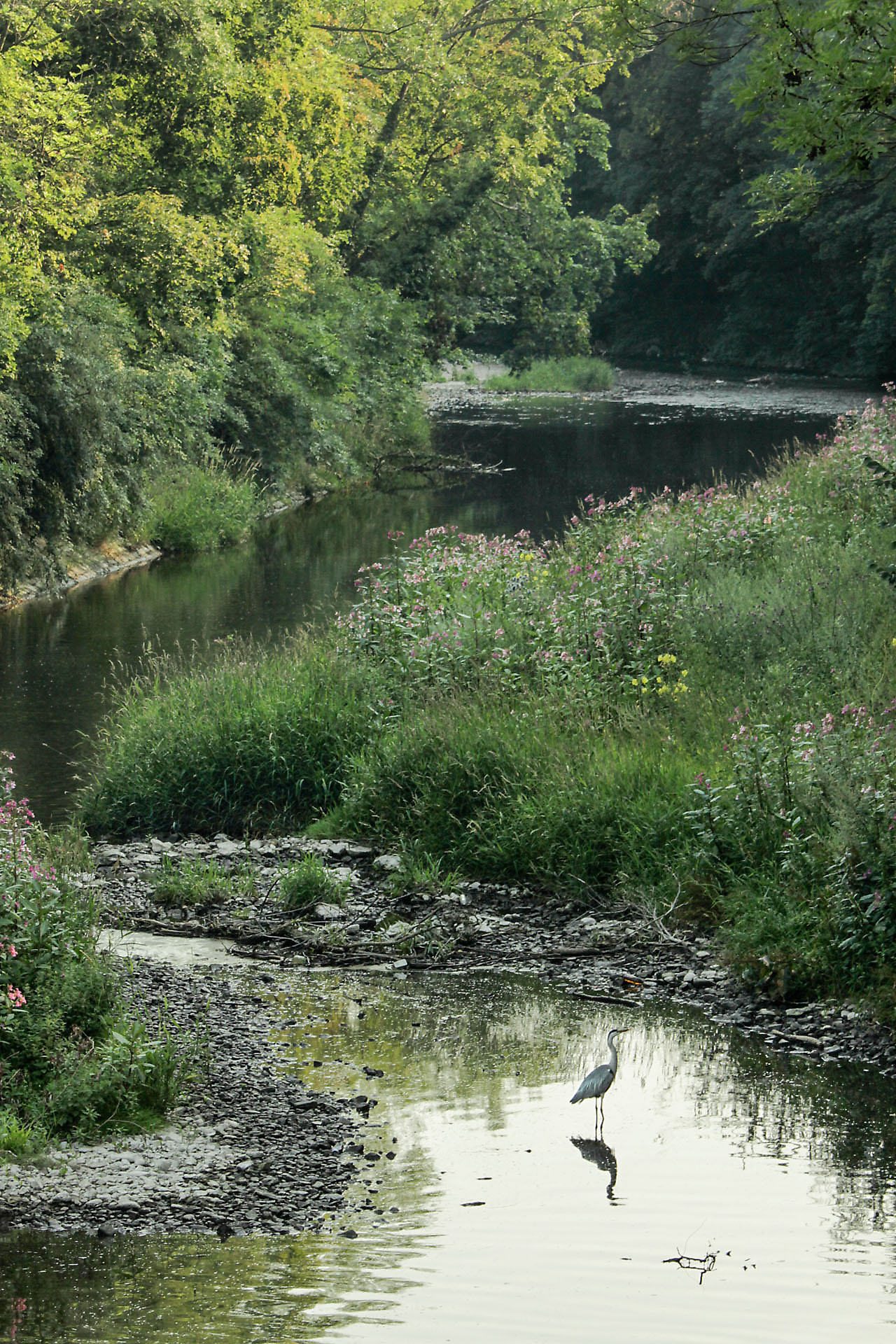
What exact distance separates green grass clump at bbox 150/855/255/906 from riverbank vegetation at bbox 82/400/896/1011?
50.1 inches

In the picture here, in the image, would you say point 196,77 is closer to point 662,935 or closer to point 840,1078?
point 662,935

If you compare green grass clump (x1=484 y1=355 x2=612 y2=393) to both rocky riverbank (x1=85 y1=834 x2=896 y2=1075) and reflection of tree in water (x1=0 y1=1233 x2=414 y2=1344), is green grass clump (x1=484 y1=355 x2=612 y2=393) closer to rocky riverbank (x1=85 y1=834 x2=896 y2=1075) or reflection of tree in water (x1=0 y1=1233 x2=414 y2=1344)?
rocky riverbank (x1=85 y1=834 x2=896 y2=1075)

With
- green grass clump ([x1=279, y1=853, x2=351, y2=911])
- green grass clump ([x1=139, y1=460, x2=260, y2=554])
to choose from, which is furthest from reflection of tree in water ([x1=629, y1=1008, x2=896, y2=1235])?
green grass clump ([x1=139, y1=460, x2=260, y2=554])

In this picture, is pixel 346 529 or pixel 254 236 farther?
pixel 346 529

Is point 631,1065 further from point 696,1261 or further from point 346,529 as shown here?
point 346,529

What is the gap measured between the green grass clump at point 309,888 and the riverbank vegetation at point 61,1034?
2.76 m

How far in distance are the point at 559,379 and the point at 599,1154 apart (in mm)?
55688

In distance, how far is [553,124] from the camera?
46500mm

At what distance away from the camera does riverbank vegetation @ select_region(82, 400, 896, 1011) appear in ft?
30.7

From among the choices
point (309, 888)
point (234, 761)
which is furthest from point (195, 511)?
point (309, 888)

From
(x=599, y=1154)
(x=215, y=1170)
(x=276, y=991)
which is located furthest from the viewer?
(x=276, y=991)

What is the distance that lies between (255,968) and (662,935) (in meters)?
2.52

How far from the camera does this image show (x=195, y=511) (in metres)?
29.2

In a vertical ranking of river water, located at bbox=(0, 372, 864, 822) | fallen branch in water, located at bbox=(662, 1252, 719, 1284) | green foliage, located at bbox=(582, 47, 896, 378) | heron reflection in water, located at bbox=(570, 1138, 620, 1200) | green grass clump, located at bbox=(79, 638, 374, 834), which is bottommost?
heron reflection in water, located at bbox=(570, 1138, 620, 1200)
